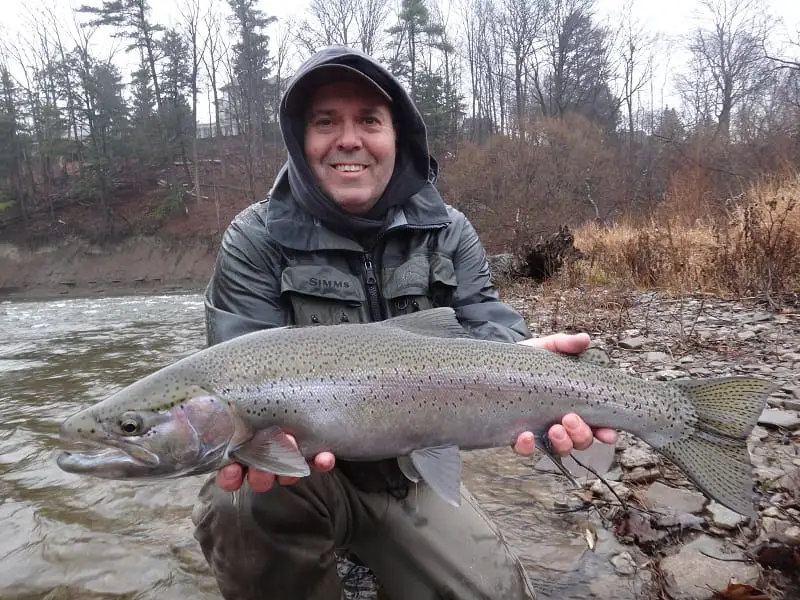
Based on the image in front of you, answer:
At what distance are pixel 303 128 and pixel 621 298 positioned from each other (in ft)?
19.6

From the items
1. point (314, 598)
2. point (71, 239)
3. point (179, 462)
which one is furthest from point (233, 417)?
point (71, 239)

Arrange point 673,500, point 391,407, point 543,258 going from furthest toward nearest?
point 543,258 < point 673,500 < point 391,407

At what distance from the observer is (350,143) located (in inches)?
98.9

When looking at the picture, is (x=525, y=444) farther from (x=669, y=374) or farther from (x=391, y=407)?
(x=669, y=374)

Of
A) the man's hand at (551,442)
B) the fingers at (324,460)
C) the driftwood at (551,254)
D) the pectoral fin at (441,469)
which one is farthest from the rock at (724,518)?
the driftwood at (551,254)

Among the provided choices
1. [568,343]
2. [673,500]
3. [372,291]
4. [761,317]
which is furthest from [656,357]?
[372,291]

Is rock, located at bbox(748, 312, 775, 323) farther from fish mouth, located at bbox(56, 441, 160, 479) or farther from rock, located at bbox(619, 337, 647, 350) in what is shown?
fish mouth, located at bbox(56, 441, 160, 479)

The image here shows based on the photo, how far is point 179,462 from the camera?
1790mm

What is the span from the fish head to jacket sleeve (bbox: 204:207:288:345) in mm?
Result: 528

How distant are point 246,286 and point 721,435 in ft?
6.50

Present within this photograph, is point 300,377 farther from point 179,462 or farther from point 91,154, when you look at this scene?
point 91,154

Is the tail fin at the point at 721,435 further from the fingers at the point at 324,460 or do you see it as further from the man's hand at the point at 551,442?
the fingers at the point at 324,460

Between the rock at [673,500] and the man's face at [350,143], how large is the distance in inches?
78.7

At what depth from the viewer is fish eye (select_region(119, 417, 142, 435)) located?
1.79 meters
